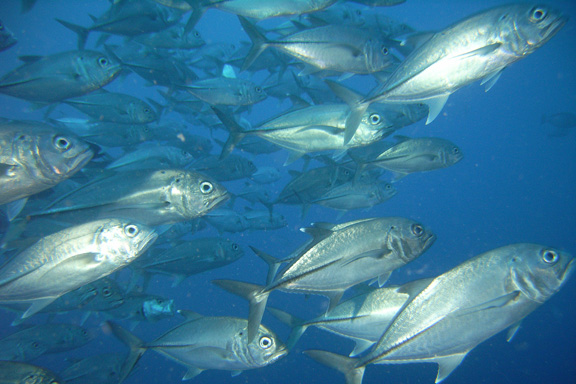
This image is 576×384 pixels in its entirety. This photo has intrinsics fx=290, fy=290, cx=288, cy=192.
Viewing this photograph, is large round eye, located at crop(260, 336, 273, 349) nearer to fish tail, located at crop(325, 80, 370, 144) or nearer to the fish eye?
the fish eye

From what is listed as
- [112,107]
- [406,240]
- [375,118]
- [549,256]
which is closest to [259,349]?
[406,240]

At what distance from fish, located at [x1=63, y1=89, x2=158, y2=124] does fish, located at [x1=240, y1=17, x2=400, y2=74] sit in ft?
7.79

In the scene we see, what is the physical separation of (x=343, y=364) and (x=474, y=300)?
3.73 feet

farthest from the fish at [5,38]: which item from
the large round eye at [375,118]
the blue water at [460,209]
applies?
the large round eye at [375,118]

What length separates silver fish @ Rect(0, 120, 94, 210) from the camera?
2.25 metres

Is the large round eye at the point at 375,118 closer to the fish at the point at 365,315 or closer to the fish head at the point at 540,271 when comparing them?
Answer: the fish at the point at 365,315

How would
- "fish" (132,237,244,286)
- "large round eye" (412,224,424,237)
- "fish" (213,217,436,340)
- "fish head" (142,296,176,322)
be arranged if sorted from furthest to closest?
"fish head" (142,296,176,322) < "fish" (132,237,244,286) < "large round eye" (412,224,424,237) < "fish" (213,217,436,340)

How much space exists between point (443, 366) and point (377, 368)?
10.5 metres

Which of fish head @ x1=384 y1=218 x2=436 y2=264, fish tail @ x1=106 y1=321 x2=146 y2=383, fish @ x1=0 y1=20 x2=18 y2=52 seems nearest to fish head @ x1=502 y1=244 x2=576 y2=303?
Result: fish head @ x1=384 y1=218 x2=436 y2=264

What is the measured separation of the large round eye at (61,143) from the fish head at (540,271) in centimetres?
351

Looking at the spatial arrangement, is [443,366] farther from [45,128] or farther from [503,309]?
[45,128]

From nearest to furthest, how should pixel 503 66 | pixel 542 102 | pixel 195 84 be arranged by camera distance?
pixel 503 66 → pixel 195 84 → pixel 542 102

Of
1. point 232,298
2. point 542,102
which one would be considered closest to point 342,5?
point 232,298

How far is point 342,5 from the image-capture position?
5.45 m
